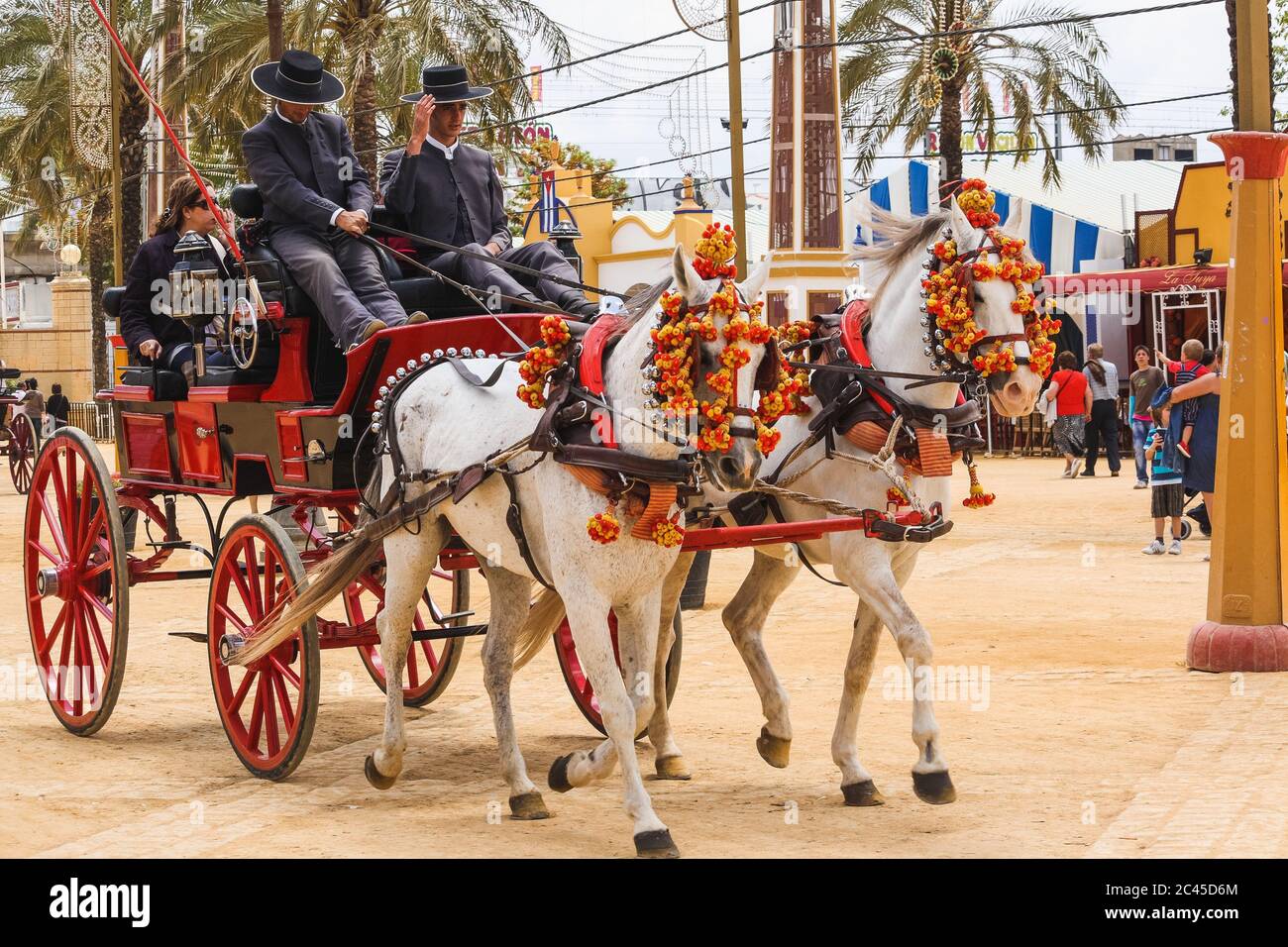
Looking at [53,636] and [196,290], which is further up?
[196,290]

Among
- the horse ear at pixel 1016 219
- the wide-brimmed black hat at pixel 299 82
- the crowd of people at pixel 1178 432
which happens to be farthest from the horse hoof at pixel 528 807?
the crowd of people at pixel 1178 432

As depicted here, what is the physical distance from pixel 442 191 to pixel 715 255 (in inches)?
114

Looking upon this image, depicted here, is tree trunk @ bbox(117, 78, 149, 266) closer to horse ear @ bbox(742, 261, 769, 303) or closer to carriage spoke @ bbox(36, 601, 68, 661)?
carriage spoke @ bbox(36, 601, 68, 661)

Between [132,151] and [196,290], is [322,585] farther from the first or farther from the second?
[132,151]

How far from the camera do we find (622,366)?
565 centimetres

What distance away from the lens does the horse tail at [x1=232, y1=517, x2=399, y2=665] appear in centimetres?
661

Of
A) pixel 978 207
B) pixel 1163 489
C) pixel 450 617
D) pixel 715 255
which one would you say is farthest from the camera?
pixel 1163 489

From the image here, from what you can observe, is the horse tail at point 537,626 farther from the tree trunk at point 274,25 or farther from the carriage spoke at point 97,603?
the tree trunk at point 274,25

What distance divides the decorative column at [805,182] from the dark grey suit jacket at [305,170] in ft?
63.3

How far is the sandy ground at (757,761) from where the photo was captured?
5930 mm

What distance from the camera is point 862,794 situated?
6480 mm

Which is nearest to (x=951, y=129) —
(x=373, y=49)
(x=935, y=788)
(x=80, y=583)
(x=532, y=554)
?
(x=373, y=49)

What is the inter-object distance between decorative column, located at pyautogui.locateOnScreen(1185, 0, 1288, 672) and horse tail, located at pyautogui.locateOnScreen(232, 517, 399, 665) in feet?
16.8

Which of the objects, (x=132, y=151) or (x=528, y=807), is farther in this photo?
(x=132, y=151)
